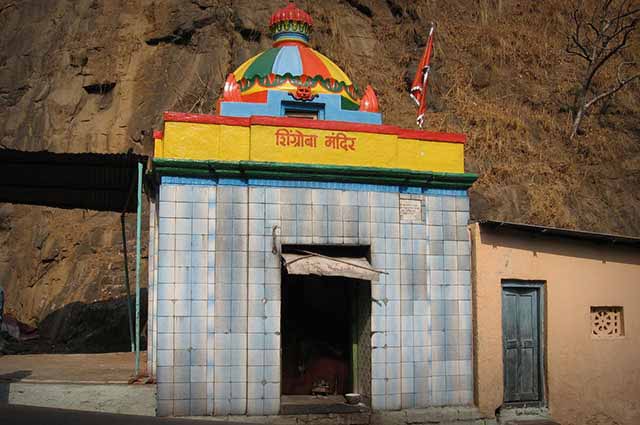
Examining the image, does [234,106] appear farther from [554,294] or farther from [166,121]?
[554,294]

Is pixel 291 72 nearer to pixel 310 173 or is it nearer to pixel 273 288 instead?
pixel 310 173

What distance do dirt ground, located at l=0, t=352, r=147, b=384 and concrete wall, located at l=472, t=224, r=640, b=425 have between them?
5.32m

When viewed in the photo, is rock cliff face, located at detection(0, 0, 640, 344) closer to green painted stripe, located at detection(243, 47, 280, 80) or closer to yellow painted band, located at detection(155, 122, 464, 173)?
green painted stripe, located at detection(243, 47, 280, 80)

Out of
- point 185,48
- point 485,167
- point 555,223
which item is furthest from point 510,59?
point 185,48

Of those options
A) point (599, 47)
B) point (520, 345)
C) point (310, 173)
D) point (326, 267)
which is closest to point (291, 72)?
point (310, 173)

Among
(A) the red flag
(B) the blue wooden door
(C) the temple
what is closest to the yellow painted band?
(C) the temple

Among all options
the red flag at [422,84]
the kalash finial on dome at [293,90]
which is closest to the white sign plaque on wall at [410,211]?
the kalash finial on dome at [293,90]

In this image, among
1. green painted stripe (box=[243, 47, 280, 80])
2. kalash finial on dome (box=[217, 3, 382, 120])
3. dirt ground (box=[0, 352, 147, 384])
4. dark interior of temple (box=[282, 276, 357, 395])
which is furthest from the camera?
green painted stripe (box=[243, 47, 280, 80])

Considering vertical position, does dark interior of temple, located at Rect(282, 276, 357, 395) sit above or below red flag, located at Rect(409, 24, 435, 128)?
below

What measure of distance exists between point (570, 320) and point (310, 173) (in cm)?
468

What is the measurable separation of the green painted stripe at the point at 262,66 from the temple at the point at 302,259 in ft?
3.73

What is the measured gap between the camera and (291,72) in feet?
39.7

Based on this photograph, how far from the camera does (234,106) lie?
35.7ft

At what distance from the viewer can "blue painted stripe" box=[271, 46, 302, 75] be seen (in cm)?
1211
